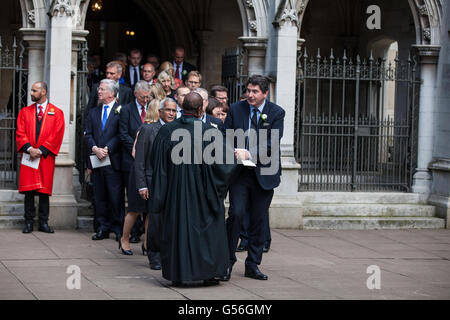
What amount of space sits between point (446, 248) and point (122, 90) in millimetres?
4705

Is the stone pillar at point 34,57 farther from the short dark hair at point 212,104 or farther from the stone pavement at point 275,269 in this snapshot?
the short dark hair at point 212,104

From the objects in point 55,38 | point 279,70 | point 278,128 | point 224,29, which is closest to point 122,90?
point 55,38

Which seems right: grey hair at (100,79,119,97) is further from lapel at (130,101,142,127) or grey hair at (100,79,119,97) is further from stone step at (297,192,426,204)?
stone step at (297,192,426,204)

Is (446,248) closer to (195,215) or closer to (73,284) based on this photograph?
(195,215)

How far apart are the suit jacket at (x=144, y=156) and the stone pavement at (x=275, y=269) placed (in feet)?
3.00

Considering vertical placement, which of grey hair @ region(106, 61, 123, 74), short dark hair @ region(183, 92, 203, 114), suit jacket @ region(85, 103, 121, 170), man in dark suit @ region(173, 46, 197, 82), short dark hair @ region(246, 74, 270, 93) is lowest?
suit jacket @ region(85, 103, 121, 170)

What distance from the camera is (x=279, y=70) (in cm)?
1307

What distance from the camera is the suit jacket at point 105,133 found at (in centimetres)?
1141

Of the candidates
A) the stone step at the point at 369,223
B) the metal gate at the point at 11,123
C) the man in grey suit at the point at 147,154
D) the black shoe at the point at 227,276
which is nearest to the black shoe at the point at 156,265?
the man in grey suit at the point at 147,154

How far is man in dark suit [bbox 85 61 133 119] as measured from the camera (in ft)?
38.7

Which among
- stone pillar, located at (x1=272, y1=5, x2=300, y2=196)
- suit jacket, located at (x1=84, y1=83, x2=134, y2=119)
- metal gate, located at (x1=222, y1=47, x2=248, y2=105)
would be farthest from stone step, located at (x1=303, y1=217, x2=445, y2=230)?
suit jacket, located at (x1=84, y1=83, x2=134, y2=119)

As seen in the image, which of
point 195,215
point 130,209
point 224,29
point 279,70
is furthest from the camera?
point 224,29

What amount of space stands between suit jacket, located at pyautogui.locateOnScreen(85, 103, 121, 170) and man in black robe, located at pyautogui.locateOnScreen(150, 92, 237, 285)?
2924 mm

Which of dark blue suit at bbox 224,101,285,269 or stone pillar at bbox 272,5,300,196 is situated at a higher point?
stone pillar at bbox 272,5,300,196
